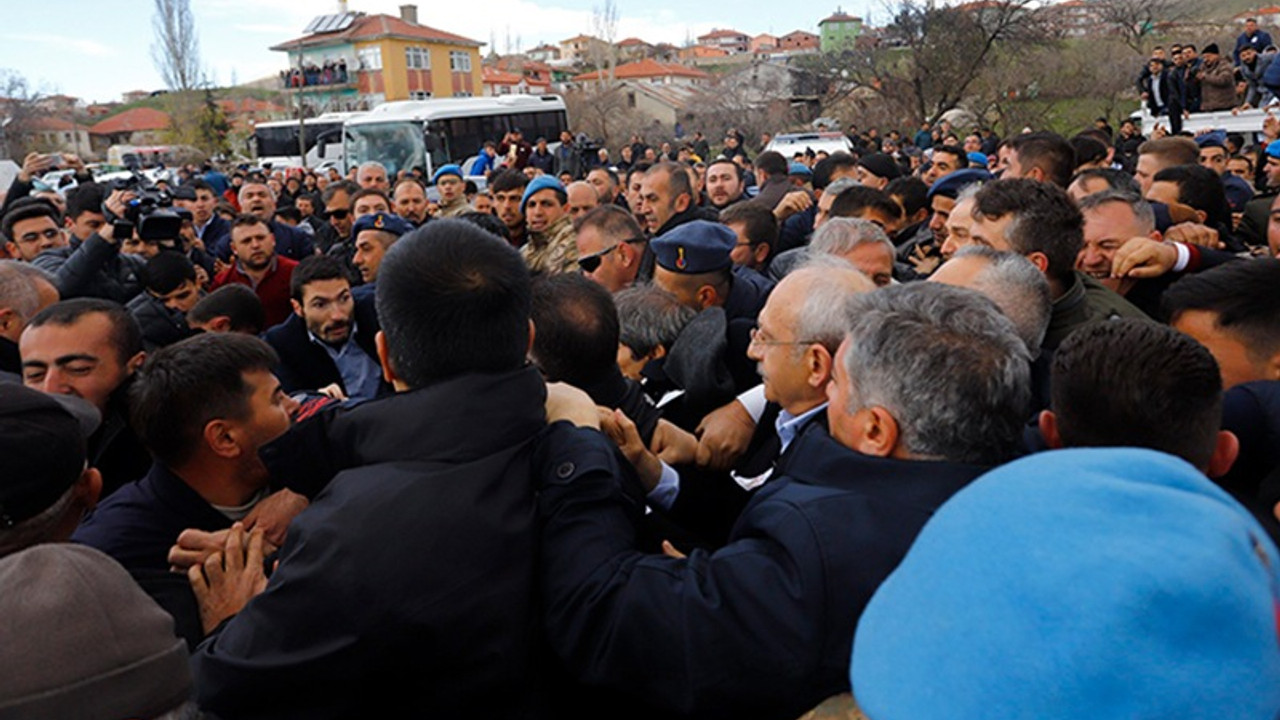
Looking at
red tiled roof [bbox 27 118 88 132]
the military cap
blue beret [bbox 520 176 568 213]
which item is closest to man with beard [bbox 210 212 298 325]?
blue beret [bbox 520 176 568 213]

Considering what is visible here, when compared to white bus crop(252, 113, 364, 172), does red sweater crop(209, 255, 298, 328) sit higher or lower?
lower

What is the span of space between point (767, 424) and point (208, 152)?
5463cm

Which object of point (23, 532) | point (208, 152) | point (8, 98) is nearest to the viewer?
point (23, 532)

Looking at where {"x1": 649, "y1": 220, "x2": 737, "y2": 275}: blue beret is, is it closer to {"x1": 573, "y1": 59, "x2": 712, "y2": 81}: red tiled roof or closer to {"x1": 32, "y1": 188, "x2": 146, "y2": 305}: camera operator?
{"x1": 32, "y1": 188, "x2": 146, "y2": 305}: camera operator

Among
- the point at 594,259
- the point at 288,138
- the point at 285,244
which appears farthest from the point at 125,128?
the point at 594,259

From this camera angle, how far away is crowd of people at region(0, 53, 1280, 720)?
0.70 meters

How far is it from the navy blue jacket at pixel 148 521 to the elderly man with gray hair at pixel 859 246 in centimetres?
239

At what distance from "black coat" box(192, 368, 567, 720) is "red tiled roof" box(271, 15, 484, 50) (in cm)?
5988

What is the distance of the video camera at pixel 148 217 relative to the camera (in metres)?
4.96

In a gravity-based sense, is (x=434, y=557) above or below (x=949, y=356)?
below

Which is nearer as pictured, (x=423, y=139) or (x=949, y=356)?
(x=949, y=356)

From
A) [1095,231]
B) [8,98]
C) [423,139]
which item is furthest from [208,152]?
[1095,231]

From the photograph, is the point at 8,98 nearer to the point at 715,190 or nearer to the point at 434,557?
the point at 715,190

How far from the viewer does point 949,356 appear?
5.18ft
